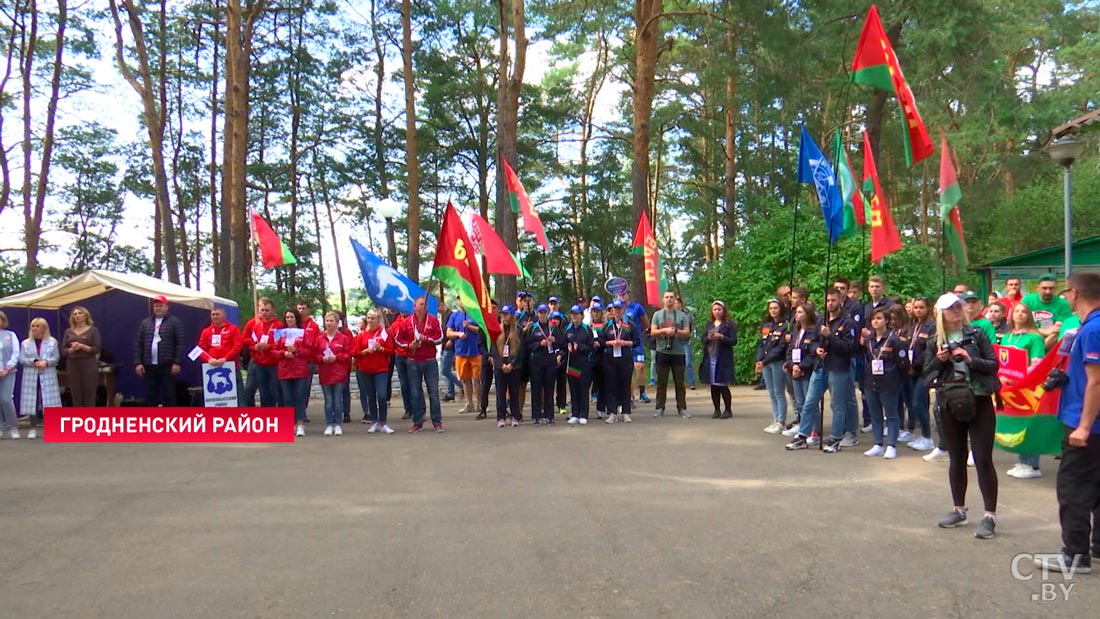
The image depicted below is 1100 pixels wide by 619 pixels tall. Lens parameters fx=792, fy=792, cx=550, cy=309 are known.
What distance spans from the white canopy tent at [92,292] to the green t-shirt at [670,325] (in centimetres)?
802

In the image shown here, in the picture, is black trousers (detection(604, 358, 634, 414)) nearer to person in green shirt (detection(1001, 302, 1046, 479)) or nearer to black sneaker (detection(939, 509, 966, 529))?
person in green shirt (detection(1001, 302, 1046, 479))

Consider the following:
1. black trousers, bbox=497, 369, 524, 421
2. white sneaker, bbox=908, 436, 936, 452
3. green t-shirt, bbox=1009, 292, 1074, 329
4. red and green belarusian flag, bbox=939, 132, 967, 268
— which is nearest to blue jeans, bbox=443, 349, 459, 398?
black trousers, bbox=497, 369, 524, 421

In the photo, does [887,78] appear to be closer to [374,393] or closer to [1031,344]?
[1031,344]

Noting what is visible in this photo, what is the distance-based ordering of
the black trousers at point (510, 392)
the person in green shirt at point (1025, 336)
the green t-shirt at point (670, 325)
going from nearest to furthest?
the person in green shirt at point (1025, 336)
the black trousers at point (510, 392)
the green t-shirt at point (670, 325)

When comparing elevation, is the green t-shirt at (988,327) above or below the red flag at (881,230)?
below

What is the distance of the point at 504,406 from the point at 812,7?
11662 millimetres

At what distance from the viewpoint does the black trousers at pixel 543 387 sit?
1195 cm

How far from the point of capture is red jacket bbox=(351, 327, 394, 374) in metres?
11.2

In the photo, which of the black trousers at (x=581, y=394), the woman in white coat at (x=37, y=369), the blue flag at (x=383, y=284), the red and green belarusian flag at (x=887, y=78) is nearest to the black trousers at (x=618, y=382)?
the black trousers at (x=581, y=394)

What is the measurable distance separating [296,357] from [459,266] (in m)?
2.63

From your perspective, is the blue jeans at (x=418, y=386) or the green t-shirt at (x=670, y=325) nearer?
the blue jeans at (x=418, y=386)

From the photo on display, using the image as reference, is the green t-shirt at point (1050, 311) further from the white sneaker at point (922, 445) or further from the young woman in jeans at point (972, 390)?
the young woman in jeans at point (972, 390)

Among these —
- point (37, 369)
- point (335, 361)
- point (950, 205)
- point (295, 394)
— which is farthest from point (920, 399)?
point (37, 369)

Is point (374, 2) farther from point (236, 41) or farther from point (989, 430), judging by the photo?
point (989, 430)
